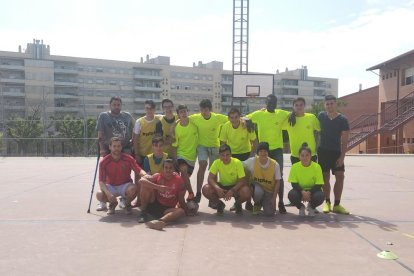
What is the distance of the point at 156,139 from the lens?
19.7ft

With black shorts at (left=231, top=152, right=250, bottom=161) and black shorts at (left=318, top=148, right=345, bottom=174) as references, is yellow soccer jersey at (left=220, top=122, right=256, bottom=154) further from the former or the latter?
black shorts at (left=318, top=148, right=345, bottom=174)

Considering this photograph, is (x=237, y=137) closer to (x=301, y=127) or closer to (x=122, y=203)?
(x=301, y=127)

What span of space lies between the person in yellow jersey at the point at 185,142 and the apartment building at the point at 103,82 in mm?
55372

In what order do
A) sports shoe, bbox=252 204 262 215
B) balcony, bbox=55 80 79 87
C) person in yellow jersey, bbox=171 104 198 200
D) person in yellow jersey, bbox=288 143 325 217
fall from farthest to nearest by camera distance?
balcony, bbox=55 80 79 87 → person in yellow jersey, bbox=171 104 198 200 → sports shoe, bbox=252 204 262 215 → person in yellow jersey, bbox=288 143 325 217

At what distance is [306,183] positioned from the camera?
598 cm

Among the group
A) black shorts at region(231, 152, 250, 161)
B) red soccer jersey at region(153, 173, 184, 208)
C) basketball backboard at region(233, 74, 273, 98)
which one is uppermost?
basketball backboard at region(233, 74, 273, 98)

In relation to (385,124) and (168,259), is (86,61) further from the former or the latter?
(168,259)

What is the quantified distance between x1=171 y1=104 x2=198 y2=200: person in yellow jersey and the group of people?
0.05 feet

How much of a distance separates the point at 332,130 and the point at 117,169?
337 cm

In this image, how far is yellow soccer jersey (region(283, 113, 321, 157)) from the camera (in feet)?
20.4

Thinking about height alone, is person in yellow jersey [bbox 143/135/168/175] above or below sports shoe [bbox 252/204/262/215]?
above

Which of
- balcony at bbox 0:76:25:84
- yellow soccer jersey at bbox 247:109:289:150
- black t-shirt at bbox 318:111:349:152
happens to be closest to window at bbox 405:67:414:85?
black t-shirt at bbox 318:111:349:152

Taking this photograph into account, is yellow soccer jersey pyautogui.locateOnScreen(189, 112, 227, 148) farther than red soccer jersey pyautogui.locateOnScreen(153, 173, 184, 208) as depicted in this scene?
Yes

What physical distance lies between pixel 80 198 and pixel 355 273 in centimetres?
555
